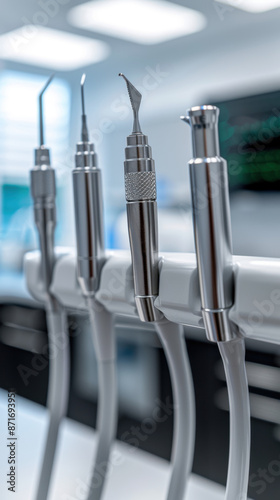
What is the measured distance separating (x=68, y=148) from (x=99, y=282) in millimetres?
361

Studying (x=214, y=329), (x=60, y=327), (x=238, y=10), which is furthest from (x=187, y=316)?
(x=238, y=10)

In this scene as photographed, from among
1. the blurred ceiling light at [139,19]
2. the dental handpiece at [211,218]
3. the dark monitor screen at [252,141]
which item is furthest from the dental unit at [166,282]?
the dark monitor screen at [252,141]

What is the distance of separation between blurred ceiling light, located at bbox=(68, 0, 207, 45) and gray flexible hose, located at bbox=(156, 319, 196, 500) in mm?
335

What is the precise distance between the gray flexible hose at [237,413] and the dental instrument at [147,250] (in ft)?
0.18

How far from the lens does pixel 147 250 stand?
1.05ft

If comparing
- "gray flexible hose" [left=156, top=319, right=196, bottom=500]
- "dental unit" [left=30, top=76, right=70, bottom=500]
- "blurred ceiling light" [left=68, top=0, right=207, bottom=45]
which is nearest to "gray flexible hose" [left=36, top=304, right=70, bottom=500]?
"dental unit" [left=30, top=76, right=70, bottom=500]

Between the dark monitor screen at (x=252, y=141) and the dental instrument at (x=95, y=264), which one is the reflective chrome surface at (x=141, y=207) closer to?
the dental instrument at (x=95, y=264)

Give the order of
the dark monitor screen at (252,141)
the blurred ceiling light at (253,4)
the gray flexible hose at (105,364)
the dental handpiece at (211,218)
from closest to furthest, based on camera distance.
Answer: the dental handpiece at (211,218) < the gray flexible hose at (105,364) < the blurred ceiling light at (253,4) < the dark monitor screen at (252,141)

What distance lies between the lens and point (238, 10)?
55 cm

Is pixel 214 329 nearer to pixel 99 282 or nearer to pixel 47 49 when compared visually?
pixel 99 282

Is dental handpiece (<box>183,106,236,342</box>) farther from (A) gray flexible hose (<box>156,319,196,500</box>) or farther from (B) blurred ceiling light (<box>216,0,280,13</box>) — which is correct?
(B) blurred ceiling light (<box>216,0,280,13</box>)

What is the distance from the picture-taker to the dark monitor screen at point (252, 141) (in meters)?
0.71

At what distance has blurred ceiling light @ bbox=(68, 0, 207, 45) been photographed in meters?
0.54

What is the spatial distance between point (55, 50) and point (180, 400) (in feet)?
1.44
